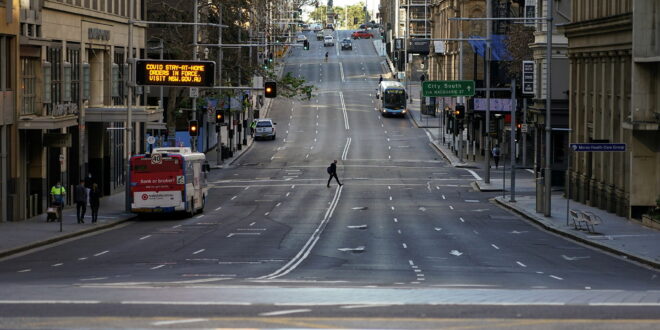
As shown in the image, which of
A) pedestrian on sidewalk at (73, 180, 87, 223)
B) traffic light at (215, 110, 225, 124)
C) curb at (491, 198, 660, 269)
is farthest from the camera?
traffic light at (215, 110, 225, 124)

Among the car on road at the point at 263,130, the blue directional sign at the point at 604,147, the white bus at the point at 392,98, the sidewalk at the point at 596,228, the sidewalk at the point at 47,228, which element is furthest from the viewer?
the white bus at the point at 392,98

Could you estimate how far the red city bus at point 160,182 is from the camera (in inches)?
1938

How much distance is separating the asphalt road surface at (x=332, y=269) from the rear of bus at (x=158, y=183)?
3.06 ft

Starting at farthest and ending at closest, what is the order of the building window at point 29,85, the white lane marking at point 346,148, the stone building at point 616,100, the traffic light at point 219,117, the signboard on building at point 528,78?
the white lane marking at point 346,148 < the traffic light at point 219,117 < the signboard on building at point 528,78 < the building window at point 29,85 < the stone building at point 616,100

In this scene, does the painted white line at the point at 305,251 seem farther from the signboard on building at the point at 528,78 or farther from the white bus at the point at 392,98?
the white bus at the point at 392,98

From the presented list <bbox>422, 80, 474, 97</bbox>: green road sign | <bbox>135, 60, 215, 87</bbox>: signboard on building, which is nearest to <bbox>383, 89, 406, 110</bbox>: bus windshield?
<bbox>422, 80, 474, 97</bbox>: green road sign

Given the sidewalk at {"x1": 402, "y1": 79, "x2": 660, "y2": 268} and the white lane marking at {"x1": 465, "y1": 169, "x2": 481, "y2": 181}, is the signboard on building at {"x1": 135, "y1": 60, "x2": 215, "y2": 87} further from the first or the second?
the white lane marking at {"x1": 465, "y1": 169, "x2": 481, "y2": 181}

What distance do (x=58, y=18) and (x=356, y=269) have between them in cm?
2800

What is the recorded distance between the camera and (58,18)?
2114 inches

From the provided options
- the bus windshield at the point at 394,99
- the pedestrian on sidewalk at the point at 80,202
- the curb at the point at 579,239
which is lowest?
the curb at the point at 579,239

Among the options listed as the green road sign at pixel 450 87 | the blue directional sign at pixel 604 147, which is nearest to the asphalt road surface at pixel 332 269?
the blue directional sign at pixel 604 147

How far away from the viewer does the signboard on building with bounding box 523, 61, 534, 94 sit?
212 feet

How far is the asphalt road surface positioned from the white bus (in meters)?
46.3

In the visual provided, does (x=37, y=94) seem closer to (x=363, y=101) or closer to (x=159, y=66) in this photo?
(x=159, y=66)
